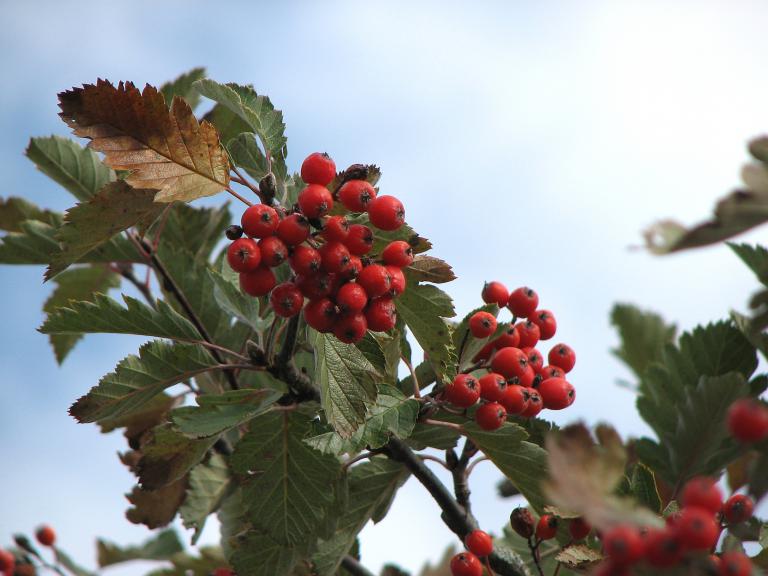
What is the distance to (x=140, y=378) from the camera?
3.56m

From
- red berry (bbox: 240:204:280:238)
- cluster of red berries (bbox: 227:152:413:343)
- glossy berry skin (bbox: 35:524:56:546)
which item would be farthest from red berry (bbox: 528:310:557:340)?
glossy berry skin (bbox: 35:524:56:546)

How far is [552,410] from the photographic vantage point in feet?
12.1

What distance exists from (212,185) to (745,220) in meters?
1.98

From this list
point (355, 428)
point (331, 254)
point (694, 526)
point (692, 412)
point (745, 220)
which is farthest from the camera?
point (692, 412)

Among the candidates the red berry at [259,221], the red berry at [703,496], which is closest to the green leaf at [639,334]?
the red berry at [259,221]

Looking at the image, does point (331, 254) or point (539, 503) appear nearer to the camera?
point (331, 254)

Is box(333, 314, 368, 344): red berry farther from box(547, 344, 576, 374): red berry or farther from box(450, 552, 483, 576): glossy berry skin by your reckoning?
box(547, 344, 576, 374): red berry

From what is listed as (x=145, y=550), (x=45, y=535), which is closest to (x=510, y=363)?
(x=145, y=550)

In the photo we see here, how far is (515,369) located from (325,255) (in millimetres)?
1133

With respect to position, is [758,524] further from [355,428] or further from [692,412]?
[355,428]

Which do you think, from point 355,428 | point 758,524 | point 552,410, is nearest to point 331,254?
point 355,428

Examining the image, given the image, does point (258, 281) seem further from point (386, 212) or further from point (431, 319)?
point (431, 319)

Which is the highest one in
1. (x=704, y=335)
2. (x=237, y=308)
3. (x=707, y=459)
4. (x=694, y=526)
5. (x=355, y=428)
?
(x=237, y=308)

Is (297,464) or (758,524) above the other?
(297,464)
